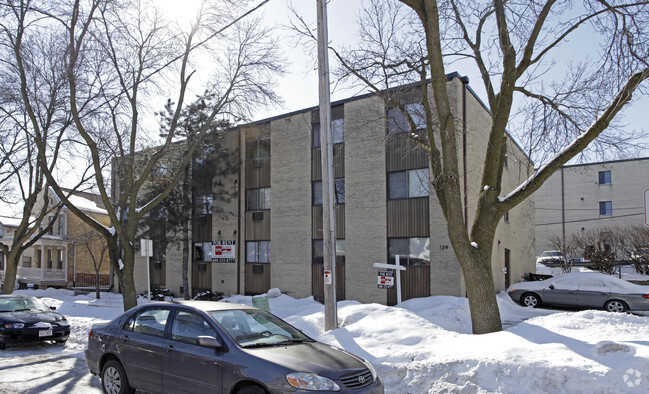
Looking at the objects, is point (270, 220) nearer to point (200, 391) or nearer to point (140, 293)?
point (140, 293)

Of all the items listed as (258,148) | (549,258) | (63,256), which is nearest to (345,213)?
(258,148)

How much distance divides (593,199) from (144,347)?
1774 inches

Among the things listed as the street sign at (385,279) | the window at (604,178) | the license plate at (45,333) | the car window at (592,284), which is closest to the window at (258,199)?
the street sign at (385,279)

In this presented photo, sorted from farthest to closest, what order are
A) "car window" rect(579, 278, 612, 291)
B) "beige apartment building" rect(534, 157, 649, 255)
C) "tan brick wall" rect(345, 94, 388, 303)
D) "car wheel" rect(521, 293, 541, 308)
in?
"beige apartment building" rect(534, 157, 649, 255), "tan brick wall" rect(345, 94, 388, 303), "car wheel" rect(521, 293, 541, 308), "car window" rect(579, 278, 612, 291)

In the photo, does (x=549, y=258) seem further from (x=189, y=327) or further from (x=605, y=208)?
(x=189, y=327)

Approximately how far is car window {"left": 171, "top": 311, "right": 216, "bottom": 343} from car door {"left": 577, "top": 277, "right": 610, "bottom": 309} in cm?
1453

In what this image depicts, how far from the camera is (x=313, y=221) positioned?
20.8m

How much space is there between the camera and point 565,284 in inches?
659

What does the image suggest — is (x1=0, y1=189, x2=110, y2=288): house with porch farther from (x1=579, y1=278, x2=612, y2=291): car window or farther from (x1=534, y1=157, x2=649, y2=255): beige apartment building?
(x1=534, y1=157, x2=649, y2=255): beige apartment building

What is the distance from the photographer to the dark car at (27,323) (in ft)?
36.7

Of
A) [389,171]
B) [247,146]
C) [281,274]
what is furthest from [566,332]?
[247,146]

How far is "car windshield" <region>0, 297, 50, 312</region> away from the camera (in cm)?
1231

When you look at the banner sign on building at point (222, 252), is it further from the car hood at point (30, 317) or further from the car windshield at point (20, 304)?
the car hood at point (30, 317)

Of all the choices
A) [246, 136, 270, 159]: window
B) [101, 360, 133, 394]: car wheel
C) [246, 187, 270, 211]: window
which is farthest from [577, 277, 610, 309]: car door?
[101, 360, 133, 394]: car wheel
